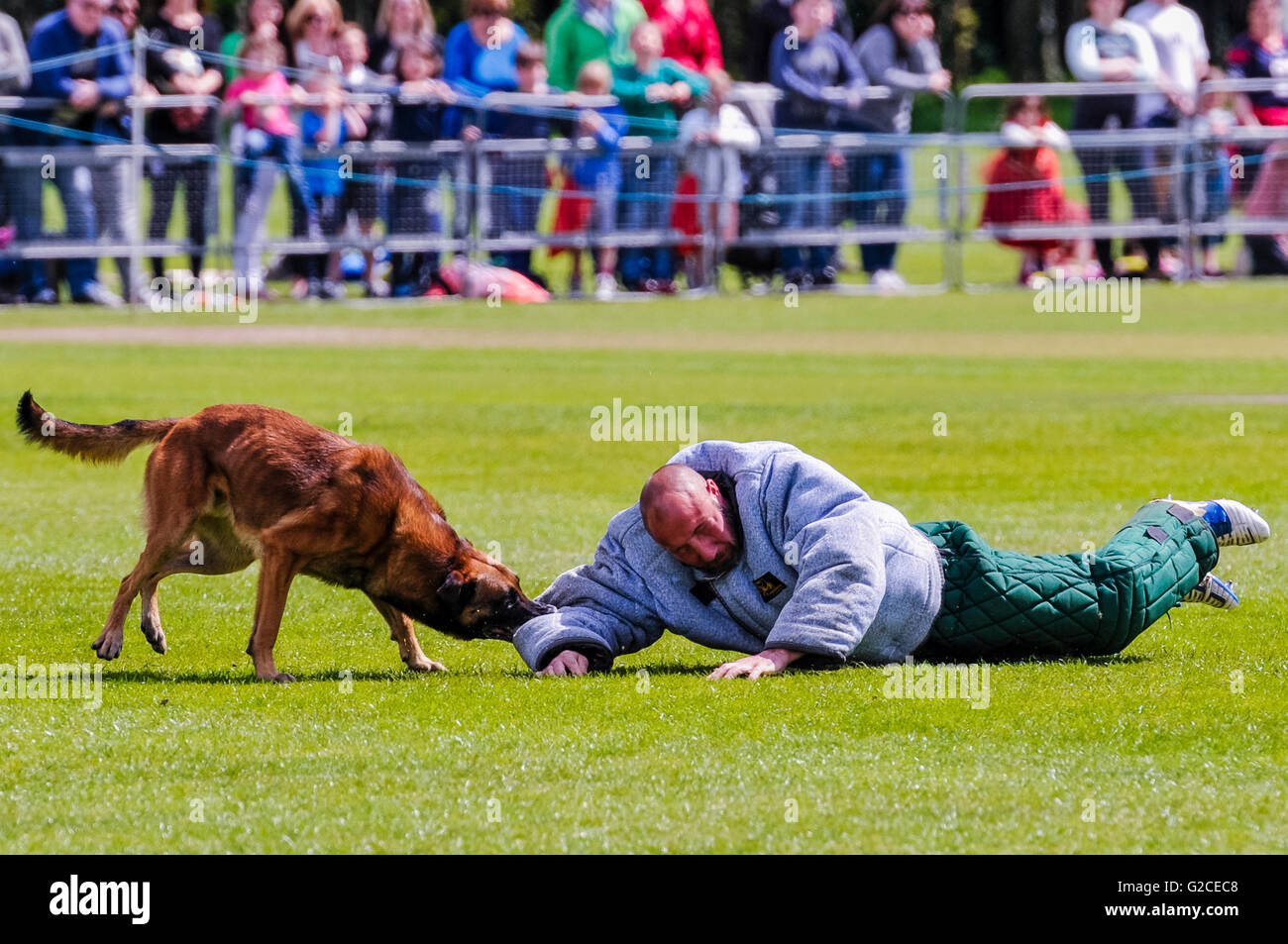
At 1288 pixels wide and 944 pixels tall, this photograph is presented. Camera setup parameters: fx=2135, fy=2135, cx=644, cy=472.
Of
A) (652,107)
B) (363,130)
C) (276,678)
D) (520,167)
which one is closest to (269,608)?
(276,678)

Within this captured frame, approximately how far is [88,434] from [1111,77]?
20023 mm

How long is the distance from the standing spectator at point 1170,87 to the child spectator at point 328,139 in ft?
31.6

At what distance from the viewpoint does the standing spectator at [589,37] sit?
24.1 meters

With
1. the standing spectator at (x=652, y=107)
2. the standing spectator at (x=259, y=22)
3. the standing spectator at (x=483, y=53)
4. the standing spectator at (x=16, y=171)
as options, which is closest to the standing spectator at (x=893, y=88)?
the standing spectator at (x=652, y=107)

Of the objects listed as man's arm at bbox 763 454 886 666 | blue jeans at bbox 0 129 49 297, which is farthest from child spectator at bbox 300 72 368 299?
man's arm at bbox 763 454 886 666

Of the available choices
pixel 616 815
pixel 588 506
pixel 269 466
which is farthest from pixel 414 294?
pixel 616 815

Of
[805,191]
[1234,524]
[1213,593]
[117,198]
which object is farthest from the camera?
[805,191]

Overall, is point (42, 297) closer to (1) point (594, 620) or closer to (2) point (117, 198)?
(2) point (117, 198)

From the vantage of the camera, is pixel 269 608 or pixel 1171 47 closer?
pixel 269 608

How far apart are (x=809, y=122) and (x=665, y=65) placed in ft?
6.51

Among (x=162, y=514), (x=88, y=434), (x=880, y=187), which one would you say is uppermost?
(x=880, y=187)

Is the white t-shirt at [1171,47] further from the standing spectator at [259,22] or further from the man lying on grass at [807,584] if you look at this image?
the man lying on grass at [807,584]

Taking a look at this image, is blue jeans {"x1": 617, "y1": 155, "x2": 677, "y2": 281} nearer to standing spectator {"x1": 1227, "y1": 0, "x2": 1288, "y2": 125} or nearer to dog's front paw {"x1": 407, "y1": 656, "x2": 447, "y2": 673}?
standing spectator {"x1": 1227, "y1": 0, "x2": 1288, "y2": 125}

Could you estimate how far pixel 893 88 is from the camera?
25.5 metres
